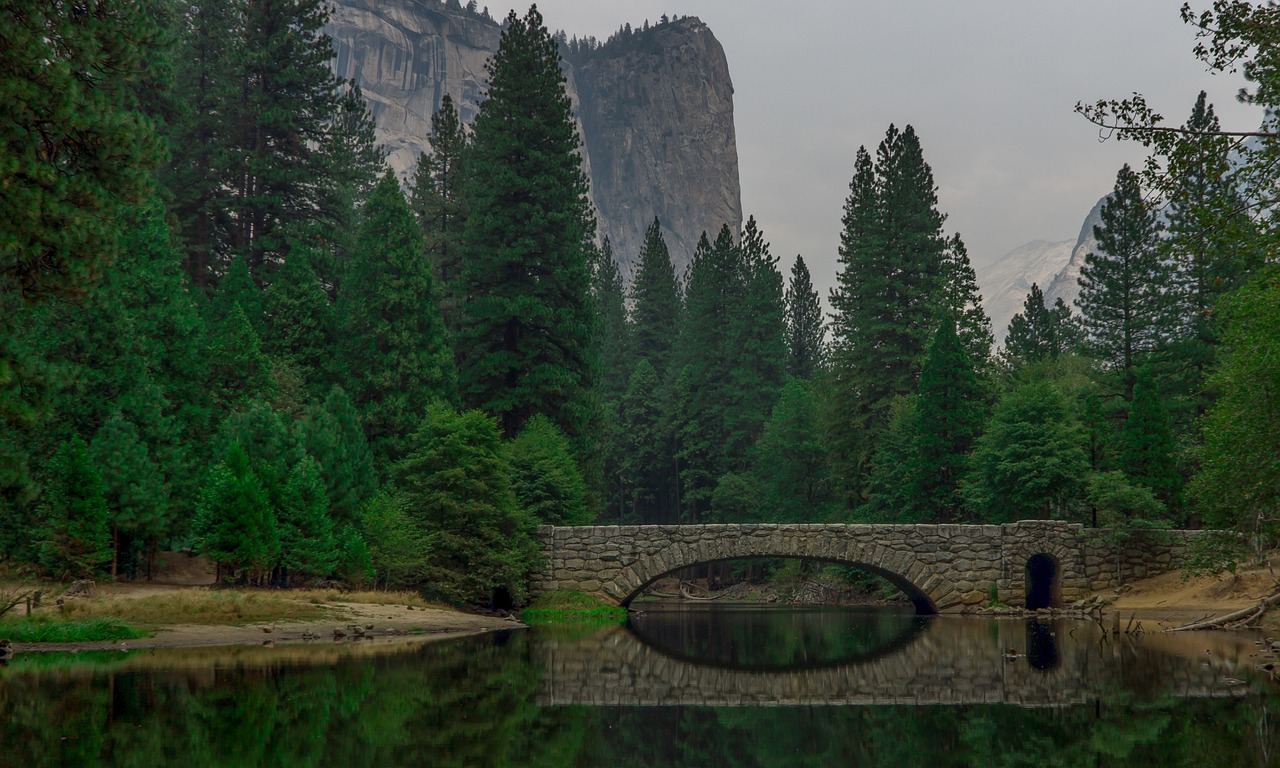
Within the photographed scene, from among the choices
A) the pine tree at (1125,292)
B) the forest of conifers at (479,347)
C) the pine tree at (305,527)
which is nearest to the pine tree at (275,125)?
the forest of conifers at (479,347)

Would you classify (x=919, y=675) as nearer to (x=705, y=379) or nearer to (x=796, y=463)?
(x=796, y=463)

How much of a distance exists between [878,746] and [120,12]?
47.9 feet

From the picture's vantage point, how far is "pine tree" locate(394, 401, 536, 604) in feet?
89.1

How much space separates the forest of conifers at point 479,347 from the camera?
14.4 meters

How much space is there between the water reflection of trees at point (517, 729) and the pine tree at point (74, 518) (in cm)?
938

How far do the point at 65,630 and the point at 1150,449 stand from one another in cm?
3264

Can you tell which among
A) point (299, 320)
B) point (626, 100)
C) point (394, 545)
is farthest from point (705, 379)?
point (626, 100)

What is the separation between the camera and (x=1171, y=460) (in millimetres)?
36281

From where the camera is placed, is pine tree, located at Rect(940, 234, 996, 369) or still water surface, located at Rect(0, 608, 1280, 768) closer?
still water surface, located at Rect(0, 608, 1280, 768)

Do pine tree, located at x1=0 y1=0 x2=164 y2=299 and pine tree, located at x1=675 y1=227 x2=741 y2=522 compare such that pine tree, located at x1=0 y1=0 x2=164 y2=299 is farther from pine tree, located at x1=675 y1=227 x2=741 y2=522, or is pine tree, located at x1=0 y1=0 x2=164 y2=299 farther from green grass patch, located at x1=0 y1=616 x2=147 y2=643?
pine tree, located at x1=675 y1=227 x2=741 y2=522

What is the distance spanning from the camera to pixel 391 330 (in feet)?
121

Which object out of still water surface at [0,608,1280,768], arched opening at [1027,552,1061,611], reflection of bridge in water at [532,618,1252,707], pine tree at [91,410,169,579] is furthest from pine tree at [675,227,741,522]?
still water surface at [0,608,1280,768]

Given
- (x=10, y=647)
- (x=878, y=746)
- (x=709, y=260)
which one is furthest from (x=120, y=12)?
(x=709, y=260)

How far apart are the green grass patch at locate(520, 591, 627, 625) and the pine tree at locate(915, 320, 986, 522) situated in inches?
609
